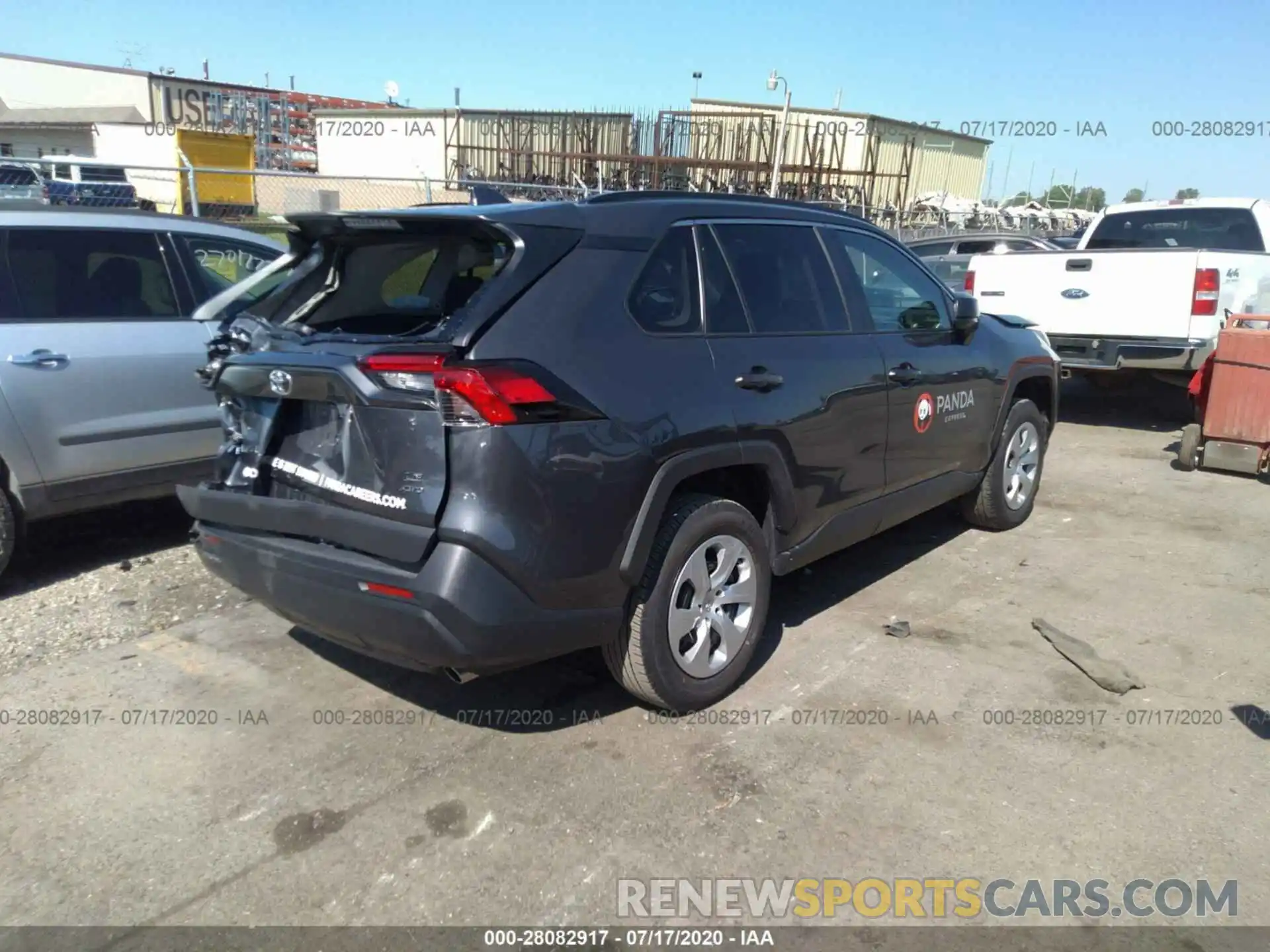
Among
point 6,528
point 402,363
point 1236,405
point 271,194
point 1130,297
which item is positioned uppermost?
point 271,194

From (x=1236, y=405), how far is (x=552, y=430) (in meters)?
6.52

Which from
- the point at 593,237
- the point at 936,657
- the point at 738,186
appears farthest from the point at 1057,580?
the point at 738,186

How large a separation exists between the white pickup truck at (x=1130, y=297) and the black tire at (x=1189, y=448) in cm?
106

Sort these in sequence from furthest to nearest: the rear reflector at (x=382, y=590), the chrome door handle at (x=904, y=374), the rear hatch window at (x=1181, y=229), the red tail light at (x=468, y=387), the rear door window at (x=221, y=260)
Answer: the rear hatch window at (x=1181, y=229), the rear door window at (x=221, y=260), the chrome door handle at (x=904, y=374), the rear reflector at (x=382, y=590), the red tail light at (x=468, y=387)

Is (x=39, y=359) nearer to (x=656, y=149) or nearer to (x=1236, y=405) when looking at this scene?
(x=1236, y=405)

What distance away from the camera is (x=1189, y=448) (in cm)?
772

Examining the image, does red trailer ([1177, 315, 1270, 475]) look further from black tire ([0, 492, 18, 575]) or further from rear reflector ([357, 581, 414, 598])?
black tire ([0, 492, 18, 575])

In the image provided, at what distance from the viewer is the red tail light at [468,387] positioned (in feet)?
9.71

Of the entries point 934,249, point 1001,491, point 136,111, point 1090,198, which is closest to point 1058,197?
point 1090,198

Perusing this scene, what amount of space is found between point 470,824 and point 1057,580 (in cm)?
365

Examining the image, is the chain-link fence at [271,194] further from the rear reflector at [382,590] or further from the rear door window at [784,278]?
the rear door window at [784,278]

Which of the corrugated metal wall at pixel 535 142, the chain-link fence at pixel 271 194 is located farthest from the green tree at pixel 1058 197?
the corrugated metal wall at pixel 535 142

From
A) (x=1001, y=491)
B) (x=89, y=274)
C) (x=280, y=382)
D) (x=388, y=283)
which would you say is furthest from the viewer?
(x=1001, y=491)

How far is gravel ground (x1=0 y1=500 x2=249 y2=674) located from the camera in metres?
4.54
